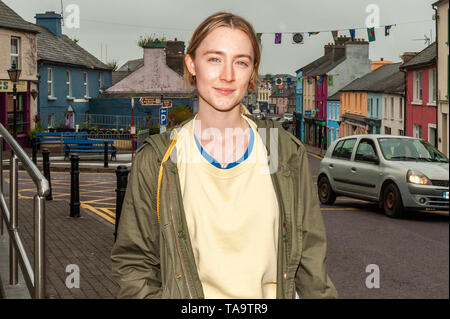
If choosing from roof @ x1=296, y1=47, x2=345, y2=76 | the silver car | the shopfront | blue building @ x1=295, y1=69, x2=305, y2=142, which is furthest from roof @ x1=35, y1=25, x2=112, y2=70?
blue building @ x1=295, y1=69, x2=305, y2=142

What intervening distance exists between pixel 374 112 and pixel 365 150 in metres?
33.8

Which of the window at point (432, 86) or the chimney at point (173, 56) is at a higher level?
the chimney at point (173, 56)

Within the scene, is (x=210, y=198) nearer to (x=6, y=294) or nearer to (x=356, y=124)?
(x=6, y=294)

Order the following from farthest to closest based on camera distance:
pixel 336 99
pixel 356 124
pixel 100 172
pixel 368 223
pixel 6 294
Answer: pixel 336 99, pixel 356 124, pixel 100 172, pixel 368 223, pixel 6 294

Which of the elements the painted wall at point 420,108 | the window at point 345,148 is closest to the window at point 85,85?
the painted wall at point 420,108

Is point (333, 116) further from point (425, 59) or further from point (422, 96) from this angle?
point (425, 59)

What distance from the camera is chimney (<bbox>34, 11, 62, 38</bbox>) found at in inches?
1531

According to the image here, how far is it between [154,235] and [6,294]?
277 cm

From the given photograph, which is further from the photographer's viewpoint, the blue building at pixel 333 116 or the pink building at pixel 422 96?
the blue building at pixel 333 116

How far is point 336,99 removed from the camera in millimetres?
59188

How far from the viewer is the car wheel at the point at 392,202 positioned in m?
10.2

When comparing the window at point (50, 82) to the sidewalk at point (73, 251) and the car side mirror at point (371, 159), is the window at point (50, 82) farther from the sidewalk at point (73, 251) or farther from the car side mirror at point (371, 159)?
the car side mirror at point (371, 159)

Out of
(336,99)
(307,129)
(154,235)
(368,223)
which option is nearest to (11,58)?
(368,223)

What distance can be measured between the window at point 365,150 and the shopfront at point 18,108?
20.1 m
